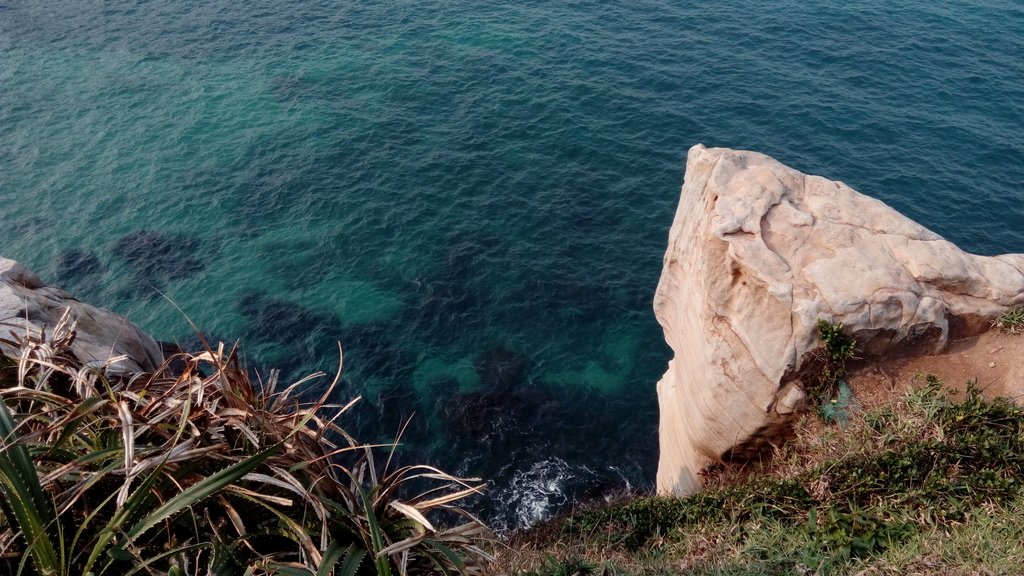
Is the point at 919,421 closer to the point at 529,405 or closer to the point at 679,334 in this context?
the point at 679,334

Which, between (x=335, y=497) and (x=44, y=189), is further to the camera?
(x=44, y=189)

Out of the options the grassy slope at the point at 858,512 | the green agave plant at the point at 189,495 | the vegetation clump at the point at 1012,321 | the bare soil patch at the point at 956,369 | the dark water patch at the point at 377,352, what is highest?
the green agave plant at the point at 189,495

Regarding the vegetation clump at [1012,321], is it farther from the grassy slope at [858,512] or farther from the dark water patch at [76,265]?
the dark water patch at [76,265]

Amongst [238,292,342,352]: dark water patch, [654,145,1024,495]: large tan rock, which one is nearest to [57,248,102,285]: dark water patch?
[238,292,342,352]: dark water patch

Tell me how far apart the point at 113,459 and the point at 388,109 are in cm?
4015

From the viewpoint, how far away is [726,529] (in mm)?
13281

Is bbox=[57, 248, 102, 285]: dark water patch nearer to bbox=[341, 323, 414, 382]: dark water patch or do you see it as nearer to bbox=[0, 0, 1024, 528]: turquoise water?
bbox=[0, 0, 1024, 528]: turquoise water

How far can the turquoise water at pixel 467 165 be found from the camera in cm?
2861

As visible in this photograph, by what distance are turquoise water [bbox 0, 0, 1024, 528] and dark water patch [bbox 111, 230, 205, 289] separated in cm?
15

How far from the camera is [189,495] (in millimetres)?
5898

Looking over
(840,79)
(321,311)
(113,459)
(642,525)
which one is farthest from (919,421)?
(840,79)

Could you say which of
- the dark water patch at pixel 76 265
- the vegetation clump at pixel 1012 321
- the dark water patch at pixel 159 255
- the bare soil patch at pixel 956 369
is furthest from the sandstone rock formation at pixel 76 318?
the dark water patch at pixel 76 265

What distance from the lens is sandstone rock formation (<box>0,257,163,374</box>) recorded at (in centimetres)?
1378

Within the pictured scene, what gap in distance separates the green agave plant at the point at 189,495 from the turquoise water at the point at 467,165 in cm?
1725
